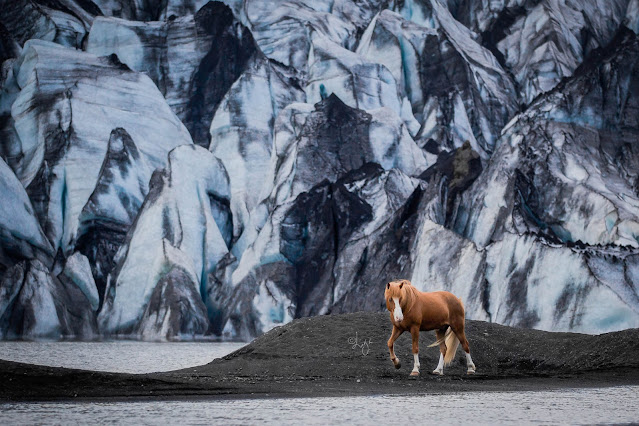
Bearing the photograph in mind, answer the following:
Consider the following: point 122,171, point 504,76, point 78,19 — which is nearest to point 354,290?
point 122,171

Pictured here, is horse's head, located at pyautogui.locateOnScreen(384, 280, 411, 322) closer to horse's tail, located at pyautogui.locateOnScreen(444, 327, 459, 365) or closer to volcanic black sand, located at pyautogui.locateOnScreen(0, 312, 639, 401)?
volcanic black sand, located at pyautogui.locateOnScreen(0, 312, 639, 401)

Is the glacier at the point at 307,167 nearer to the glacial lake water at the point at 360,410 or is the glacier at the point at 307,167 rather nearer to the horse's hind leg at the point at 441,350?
the horse's hind leg at the point at 441,350

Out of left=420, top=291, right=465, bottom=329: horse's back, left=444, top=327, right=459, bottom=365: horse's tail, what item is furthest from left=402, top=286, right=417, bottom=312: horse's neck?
left=444, top=327, right=459, bottom=365: horse's tail

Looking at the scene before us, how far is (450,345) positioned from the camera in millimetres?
12422

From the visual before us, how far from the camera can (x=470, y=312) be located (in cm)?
3394

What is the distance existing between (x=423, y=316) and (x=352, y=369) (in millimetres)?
2225

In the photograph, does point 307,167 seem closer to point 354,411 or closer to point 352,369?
point 352,369

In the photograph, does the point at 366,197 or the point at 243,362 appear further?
the point at 366,197

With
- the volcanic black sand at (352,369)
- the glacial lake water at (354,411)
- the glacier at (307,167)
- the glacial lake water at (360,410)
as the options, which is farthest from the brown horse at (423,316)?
the glacier at (307,167)

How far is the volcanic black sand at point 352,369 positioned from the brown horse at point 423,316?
43 cm

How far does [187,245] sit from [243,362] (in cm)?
3445

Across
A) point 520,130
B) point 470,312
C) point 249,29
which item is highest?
point 249,29

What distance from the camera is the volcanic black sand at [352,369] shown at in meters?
9.86

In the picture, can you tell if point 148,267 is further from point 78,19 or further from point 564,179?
point 78,19
